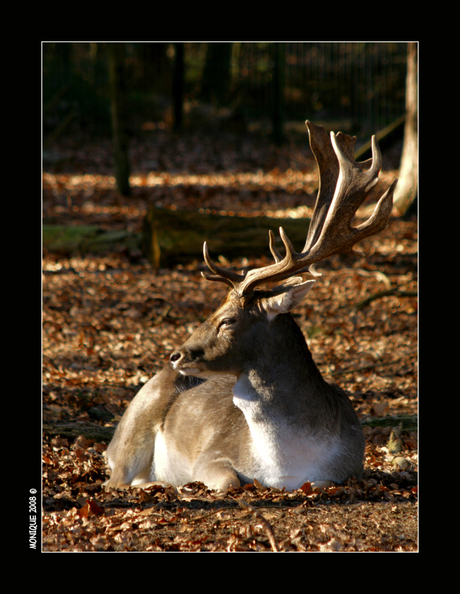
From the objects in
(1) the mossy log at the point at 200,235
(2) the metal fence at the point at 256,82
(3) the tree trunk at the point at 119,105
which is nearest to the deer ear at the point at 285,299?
(1) the mossy log at the point at 200,235

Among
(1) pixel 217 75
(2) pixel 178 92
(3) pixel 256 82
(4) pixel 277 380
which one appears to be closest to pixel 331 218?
(4) pixel 277 380

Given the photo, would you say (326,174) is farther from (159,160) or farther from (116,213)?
(159,160)

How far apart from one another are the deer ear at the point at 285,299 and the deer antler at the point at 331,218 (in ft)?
0.38

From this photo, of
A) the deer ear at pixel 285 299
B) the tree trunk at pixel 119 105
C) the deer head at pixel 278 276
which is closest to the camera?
the deer ear at pixel 285 299

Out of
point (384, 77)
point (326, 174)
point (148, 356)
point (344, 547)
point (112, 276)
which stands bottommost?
point (344, 547)

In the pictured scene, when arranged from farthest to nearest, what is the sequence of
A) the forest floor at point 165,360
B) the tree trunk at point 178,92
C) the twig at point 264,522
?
the tree trunk at point 178,92 < the forest floor at point 165,360 < the twig at point 264,522

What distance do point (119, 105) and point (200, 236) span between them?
5.20 meters

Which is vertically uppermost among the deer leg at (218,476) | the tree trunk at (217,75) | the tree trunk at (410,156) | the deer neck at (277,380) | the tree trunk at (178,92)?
the tree trunk at (217,75)

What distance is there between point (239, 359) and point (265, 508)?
1.09 meters

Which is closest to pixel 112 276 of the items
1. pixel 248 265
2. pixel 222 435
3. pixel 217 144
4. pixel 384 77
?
pixel 248 265

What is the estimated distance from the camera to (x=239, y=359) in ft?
16.8

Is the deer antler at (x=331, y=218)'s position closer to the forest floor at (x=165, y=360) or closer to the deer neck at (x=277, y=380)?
the deer neck at (x=277, y=380)

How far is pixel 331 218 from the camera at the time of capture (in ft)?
16.4

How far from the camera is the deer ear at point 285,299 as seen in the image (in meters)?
4.82
